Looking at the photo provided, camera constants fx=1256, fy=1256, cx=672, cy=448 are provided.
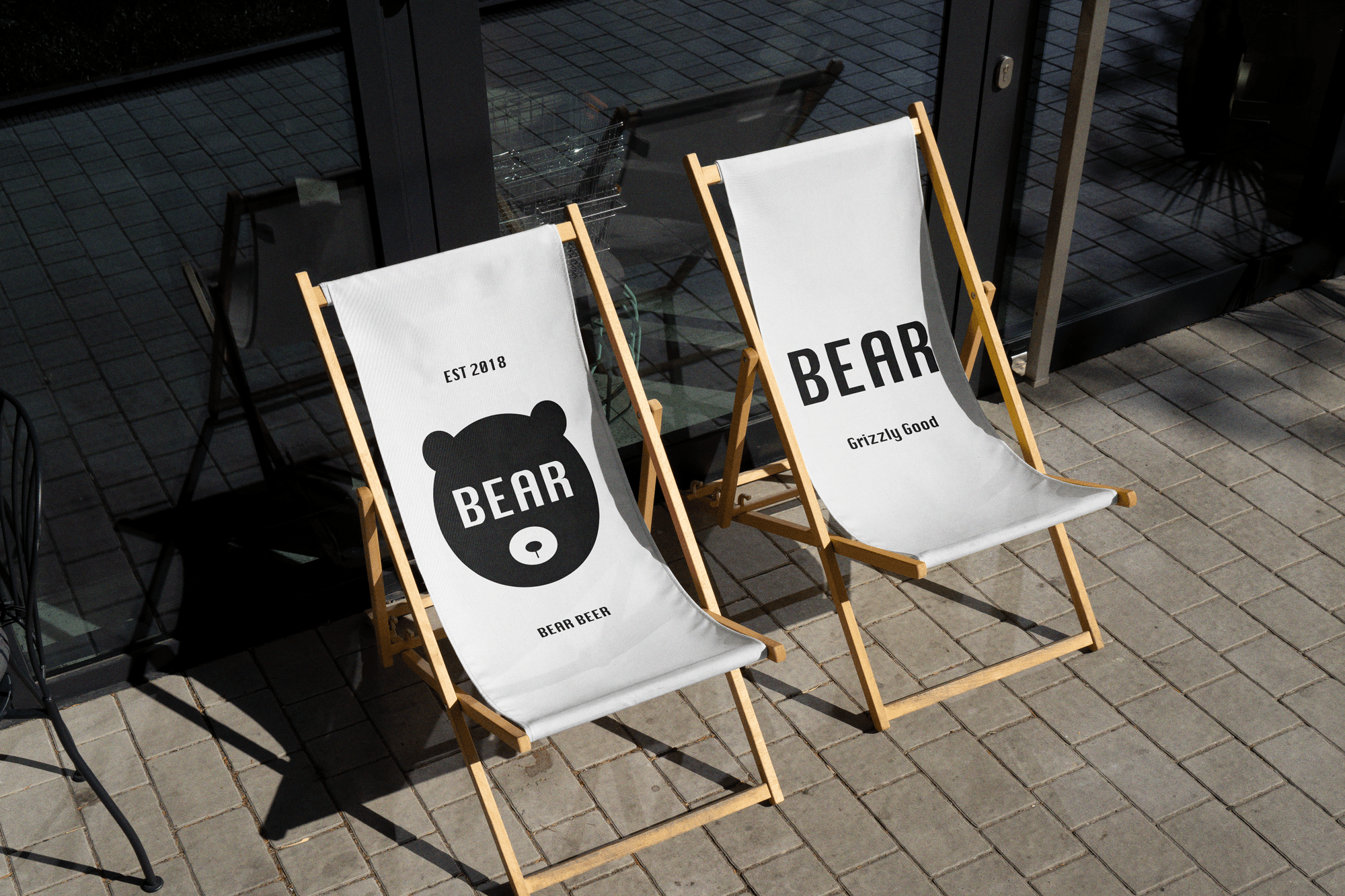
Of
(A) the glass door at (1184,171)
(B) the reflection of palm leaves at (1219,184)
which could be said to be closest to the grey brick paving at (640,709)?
(A) the glass door at (1184,171)

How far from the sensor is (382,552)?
3637 mm

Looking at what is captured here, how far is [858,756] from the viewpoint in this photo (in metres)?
3.06

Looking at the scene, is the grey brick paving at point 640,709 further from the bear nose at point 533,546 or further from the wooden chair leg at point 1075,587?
the bear nose at point 533,546

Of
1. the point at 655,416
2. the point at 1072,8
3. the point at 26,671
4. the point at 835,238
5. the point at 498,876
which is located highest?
the point at 1072,8

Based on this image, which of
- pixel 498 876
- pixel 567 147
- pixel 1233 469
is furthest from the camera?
pixel 1233 469

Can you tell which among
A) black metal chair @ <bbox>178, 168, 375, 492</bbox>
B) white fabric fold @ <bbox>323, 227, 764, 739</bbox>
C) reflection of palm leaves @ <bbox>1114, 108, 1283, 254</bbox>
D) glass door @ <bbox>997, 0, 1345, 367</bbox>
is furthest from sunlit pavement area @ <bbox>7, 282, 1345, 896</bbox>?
reflection of palm leaves @ <bbox>1114, 108, 1283, 254</bbox>

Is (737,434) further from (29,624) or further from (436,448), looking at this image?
(29,624)

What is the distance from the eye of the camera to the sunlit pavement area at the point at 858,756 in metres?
2.81

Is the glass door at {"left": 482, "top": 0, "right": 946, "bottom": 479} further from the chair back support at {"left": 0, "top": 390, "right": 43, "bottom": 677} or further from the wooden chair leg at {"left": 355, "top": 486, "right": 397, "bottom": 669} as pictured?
the chair back support at {"left": 0, "top": 390, "right": 43, "bottom": 677}

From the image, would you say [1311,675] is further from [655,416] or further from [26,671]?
[26,671]

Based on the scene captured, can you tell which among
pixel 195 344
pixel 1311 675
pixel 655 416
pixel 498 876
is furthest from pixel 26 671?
pixel 1311 675

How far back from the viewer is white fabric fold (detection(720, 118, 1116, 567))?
316 centimetres

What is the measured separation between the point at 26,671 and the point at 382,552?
114 cm

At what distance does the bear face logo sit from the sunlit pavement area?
1.69ft
